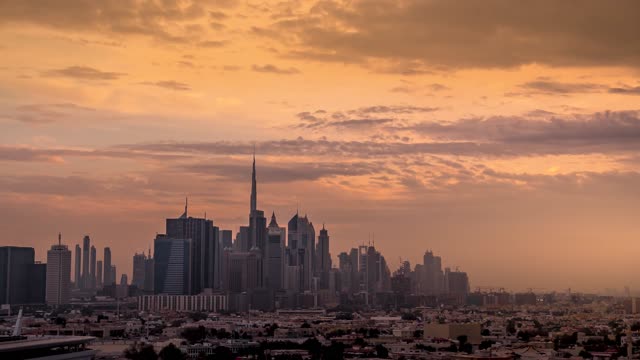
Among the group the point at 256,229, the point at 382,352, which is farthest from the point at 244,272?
the point at 382,352

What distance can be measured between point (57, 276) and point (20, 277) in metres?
4.82

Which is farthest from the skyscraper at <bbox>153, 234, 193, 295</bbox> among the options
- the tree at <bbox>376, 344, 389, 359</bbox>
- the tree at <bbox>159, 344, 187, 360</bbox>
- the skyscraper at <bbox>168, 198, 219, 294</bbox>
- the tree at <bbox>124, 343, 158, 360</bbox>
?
the tree at <bbox>159, 344, 187, 360</bbox>

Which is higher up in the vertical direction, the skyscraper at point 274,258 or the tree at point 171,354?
the skyscraper at point 274,258

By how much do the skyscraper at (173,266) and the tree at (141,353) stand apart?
4861 cm

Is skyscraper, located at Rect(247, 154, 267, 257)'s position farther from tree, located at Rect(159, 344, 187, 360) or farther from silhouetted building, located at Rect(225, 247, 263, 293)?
tree, located at Rect(159, 344, 187, 360)

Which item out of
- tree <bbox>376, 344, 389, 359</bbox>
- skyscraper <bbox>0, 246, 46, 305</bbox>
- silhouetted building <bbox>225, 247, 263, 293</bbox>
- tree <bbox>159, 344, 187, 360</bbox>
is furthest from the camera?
silhouetted building <bbox>225, 247, 263, 293</bbox>

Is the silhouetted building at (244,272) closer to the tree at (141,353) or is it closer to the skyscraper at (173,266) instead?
the skyscraper at (173,266)

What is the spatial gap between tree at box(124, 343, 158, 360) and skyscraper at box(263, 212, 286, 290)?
2154 inches

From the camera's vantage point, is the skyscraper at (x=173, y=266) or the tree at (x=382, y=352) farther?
the skyscraper at (x=173, y=266)

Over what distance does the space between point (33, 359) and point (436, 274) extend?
8491cm

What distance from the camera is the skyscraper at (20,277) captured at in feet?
269

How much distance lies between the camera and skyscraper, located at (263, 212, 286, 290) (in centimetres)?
9515

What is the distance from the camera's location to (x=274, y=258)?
317 feet

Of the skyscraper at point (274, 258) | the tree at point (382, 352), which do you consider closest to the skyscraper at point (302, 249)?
the skyscraper at point (274, 258)
